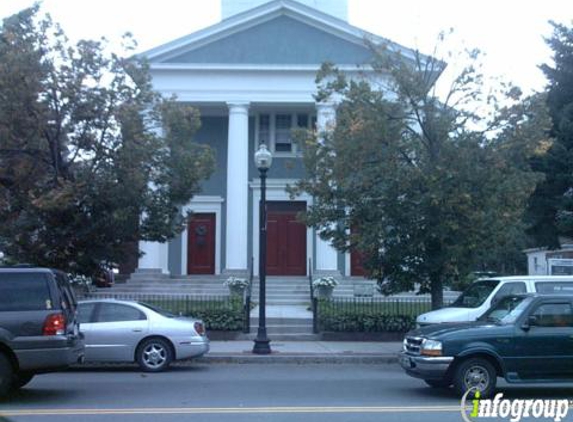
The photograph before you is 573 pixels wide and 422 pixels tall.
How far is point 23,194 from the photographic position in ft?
59.7

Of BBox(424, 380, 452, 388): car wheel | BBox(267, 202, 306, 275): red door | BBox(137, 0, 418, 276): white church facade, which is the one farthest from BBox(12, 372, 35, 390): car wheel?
BBox(267, 202, 306, 275): red door

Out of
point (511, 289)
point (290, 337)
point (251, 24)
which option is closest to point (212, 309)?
point (290, 337)

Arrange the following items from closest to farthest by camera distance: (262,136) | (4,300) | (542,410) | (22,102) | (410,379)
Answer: (542,410), (4,300), (410,379), (22,102), (262,136)

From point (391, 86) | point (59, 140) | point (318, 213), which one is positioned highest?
point (391, 86)

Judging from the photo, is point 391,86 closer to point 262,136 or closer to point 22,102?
point 22,102

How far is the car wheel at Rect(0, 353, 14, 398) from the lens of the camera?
1114 centimetres

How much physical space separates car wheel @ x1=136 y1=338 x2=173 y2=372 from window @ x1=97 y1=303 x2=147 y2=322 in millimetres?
585

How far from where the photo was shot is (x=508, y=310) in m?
12.2

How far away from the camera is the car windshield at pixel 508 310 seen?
11828 millimetres

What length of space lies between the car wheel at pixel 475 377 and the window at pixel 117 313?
260 inches

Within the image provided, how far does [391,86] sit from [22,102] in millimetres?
8385

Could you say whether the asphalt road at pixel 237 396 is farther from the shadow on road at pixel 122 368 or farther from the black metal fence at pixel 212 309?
the black metal fence at pixel 212 309

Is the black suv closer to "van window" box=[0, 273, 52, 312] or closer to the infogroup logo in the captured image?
"van window" box=[0, 273, 52, 312]

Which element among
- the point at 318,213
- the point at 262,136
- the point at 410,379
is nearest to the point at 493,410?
the point at 410,379
